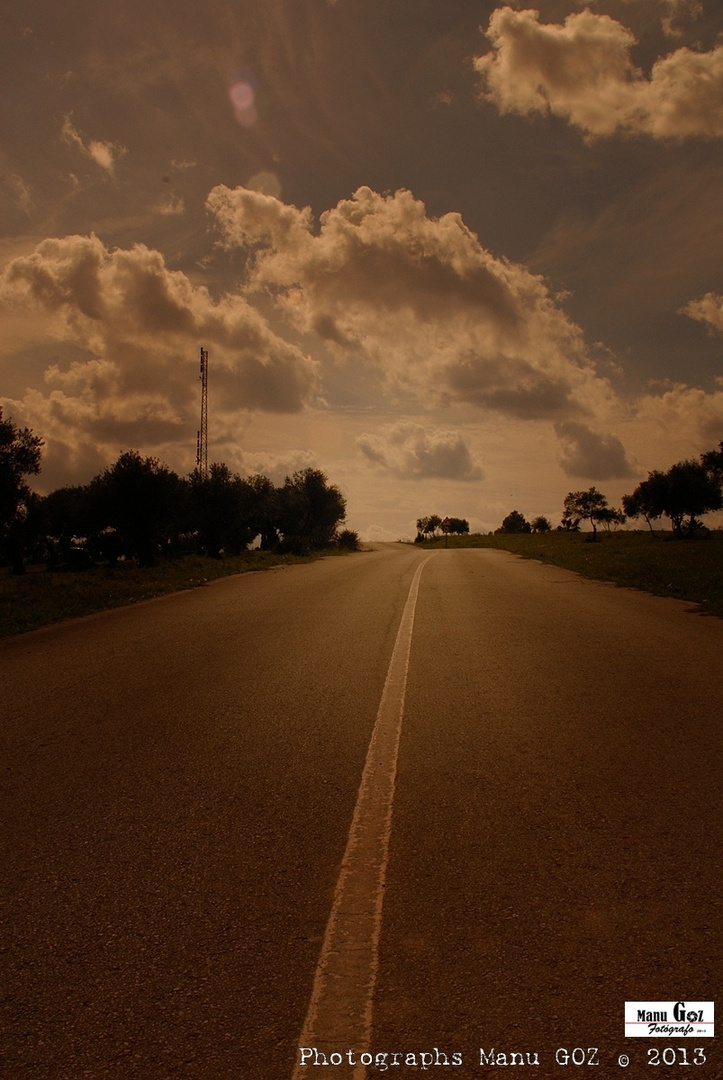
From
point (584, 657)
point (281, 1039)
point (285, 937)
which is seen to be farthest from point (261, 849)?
point (584, 657)

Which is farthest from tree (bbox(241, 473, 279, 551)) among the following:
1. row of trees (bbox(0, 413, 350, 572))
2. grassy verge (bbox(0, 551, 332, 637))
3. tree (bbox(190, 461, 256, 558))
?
grassy verge (bbox(0, 551, 332, 637))

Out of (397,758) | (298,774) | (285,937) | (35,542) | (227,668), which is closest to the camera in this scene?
(285,937)

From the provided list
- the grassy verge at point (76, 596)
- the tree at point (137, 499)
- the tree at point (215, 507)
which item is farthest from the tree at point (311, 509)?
the grassy verge at point (76, 596)

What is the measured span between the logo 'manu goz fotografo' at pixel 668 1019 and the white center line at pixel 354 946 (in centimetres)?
85

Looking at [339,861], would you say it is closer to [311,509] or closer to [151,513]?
[151,513]

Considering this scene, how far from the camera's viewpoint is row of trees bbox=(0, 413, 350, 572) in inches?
1389

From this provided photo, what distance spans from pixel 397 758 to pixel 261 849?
1.51 m

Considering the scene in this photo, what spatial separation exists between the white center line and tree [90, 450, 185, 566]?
33045mm

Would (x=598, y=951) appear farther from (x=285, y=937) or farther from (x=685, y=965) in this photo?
(x=285, y=937)

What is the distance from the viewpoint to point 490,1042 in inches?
79.1

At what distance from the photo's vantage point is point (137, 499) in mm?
35531

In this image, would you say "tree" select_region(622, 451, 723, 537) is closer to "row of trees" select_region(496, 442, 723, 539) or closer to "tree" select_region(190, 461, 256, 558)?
"row of trees" select_region(496, 442, 723, 539)

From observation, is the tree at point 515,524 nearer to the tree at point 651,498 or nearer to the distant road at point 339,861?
the tree at point 651,498

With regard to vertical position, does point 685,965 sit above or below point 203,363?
below
